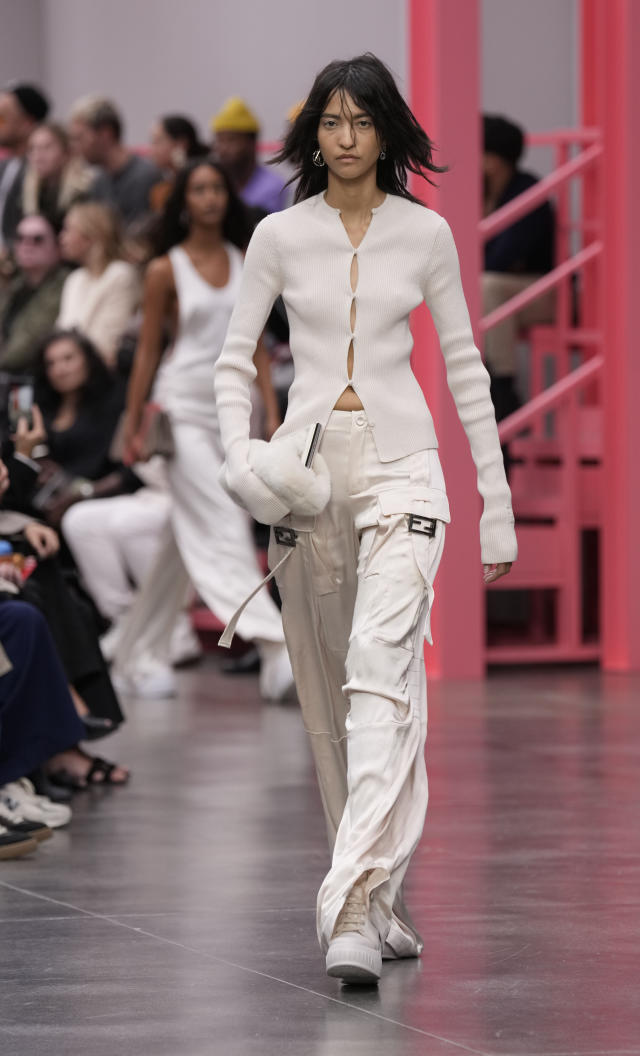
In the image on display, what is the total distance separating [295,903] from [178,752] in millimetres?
2569

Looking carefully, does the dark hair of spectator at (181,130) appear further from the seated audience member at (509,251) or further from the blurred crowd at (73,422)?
the seated audience member at (509,251)

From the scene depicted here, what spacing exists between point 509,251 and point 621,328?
1.09 meters

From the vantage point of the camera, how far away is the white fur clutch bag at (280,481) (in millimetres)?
4102

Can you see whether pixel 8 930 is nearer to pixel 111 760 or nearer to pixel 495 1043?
pixel 495 1043

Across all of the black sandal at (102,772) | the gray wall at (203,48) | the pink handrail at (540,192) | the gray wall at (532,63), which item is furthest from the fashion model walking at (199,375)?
the gray wall at (532,63)

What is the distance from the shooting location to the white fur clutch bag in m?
4.10

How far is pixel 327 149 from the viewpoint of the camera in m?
4.24

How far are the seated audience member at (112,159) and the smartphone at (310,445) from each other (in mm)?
8438

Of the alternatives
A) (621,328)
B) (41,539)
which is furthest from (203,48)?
(41,539)

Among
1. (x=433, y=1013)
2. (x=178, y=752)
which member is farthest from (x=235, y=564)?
(x=433, y=1013)

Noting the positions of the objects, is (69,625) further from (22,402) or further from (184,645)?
(184,645)

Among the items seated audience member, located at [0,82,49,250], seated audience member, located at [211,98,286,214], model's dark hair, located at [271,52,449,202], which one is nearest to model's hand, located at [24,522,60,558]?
model's dark hair, located at [271,52,449,202]

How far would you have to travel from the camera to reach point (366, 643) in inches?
161

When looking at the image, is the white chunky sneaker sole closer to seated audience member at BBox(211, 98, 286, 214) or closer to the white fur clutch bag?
the white fur clutch bag
